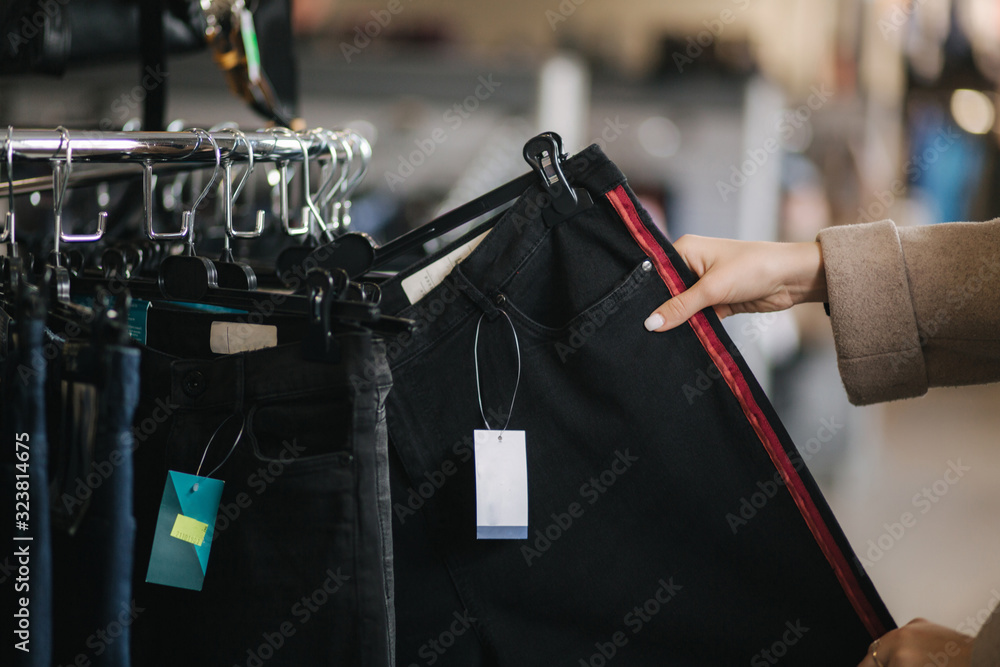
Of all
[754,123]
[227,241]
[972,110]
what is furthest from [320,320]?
[972,110]

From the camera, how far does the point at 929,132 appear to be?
149 inches

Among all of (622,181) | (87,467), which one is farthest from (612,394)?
(87,467)

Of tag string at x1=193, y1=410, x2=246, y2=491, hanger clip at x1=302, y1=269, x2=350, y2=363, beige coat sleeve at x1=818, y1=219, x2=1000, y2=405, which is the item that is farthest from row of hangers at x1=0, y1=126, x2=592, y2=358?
beige coat sleeve at x1=818, y1=219, x2=1000, y2=405

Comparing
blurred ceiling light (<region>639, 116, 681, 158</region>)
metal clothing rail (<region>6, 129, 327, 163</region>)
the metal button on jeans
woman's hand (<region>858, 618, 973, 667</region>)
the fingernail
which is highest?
blurred ceiling light (<region>639, 116, 681, 158</region>)

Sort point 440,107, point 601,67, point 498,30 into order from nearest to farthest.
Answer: point 440,107
point 601,67
point 498,30

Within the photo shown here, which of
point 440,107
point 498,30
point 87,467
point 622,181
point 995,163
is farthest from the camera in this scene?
point 498,30

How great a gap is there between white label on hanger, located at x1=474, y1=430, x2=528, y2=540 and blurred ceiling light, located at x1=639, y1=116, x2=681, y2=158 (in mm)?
2450

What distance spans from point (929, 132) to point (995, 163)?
0.34m

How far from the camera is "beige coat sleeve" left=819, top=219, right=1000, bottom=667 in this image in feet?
2.83

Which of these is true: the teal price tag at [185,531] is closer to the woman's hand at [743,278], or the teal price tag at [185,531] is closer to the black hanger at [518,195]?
the black hanger at [518,195]

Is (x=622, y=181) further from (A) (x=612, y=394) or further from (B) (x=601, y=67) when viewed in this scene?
(B) (x=601, y=67)

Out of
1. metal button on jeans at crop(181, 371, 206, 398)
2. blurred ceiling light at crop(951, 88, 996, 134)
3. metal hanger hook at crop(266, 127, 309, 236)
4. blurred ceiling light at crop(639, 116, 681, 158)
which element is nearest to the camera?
metal button on jeans at crop(181, 371, 206, 398)

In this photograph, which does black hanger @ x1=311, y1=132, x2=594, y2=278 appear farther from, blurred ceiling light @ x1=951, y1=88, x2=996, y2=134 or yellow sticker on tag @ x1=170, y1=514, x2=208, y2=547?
blurred ceiling light @ x1=951, y1=88, x2=996, y2=134

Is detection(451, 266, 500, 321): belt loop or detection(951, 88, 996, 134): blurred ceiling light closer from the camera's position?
detection(451, 266, 500, 321): belt loop
